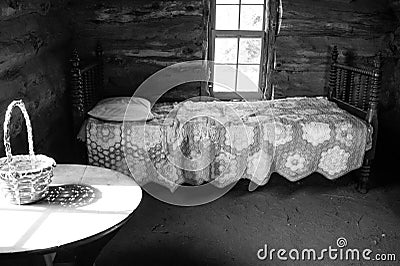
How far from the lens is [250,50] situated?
4.05 meters

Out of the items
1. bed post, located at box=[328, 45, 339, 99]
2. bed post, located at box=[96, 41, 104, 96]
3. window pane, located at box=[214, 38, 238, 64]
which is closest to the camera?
bed post, located at box=[96, 41, 104, 96]

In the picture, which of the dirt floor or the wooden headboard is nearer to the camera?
the dirt floor

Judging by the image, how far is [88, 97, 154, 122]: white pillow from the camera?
119 inches

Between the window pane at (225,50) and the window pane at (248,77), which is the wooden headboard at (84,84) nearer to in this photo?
the window pane at (225,50)

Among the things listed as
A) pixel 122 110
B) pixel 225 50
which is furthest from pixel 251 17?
pixel 122 110

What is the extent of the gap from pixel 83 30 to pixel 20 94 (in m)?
1.43

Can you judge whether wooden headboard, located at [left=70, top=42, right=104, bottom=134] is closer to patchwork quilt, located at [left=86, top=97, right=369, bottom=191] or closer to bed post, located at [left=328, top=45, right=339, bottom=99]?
patchwork quilt, located at [left=86, top=97, right=369, bottom=191]

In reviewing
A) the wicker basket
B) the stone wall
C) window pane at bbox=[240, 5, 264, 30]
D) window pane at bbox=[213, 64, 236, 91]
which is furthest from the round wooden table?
window pane at bbox=[240, 5, 264, 30]

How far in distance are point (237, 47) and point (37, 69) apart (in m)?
1.91

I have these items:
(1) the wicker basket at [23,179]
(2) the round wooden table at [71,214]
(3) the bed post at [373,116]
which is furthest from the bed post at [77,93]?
(3) the bed post at [373,116]

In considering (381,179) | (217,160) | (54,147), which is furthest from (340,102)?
(54,147)

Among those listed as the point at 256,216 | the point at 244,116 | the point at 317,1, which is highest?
the point at 317,1

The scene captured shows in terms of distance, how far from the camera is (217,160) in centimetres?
309

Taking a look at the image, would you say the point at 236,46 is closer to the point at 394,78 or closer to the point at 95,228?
the point at 394,78
